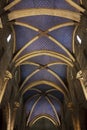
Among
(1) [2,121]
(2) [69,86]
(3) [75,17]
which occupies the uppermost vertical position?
(3) [75,17]

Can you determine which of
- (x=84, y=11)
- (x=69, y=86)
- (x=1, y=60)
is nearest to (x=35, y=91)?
(x=69, y=86)

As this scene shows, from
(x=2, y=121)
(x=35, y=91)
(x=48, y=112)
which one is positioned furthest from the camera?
(x=48, y=112)

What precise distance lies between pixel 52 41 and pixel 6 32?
4819mm

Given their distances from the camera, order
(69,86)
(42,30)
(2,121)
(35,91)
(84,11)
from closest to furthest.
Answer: (84,11) → (42,30) → (2,121) → (69,86) → (35,91)

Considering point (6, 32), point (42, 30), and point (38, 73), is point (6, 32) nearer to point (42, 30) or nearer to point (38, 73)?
point (42, 30)

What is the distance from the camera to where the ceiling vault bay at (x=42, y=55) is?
1550 cm

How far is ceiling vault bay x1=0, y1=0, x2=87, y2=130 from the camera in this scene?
15.5 metres

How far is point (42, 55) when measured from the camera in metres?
20.7

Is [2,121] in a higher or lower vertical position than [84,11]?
lower

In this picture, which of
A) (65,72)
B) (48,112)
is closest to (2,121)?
(65,72)

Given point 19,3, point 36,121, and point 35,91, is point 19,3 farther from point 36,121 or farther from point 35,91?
point 36,121

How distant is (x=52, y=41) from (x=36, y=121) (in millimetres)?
15226

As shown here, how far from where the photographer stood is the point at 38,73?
23000 mm

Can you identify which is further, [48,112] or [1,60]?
[48,112]
